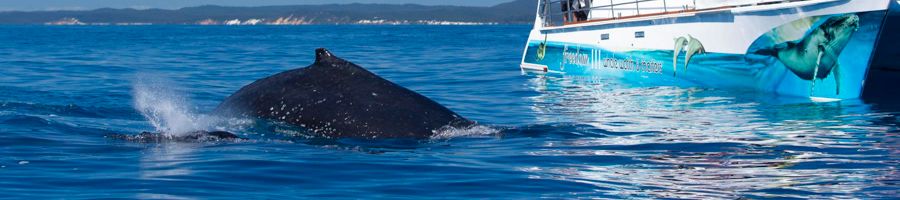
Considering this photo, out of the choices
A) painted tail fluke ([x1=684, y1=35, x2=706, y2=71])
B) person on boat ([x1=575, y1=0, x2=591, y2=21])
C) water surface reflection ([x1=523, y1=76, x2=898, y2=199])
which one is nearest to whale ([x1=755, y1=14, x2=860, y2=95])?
water surface reflection ([x1=523, y1=76, x2=898, y2=199])

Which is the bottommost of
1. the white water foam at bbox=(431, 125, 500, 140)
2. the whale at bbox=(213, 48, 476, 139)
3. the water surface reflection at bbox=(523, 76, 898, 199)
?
the water surface reflection at bbox=(523, 76, 898, 199)

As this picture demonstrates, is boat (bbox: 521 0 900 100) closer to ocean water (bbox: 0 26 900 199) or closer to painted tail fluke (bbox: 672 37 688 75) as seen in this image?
painted tail fluke (bbox: 672 37 688 75)

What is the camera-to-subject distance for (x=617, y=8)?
25672 millimetres

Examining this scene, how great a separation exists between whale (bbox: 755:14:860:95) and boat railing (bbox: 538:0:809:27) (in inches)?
32.1

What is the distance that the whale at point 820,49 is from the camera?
18.1m

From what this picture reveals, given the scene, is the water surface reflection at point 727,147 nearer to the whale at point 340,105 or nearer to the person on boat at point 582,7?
the whale at point 340,105

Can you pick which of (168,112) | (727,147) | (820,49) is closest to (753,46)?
(820,49)

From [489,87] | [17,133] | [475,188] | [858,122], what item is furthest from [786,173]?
[489,87]

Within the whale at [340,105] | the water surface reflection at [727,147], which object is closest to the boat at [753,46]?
the water surface reflection at [727,147]

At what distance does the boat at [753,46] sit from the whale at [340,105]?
9.45 meters

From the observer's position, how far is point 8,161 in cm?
962

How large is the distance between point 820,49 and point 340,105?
35.3ft

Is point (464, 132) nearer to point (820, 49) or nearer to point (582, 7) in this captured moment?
point (820, 49)

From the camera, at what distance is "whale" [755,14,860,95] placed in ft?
59.5
